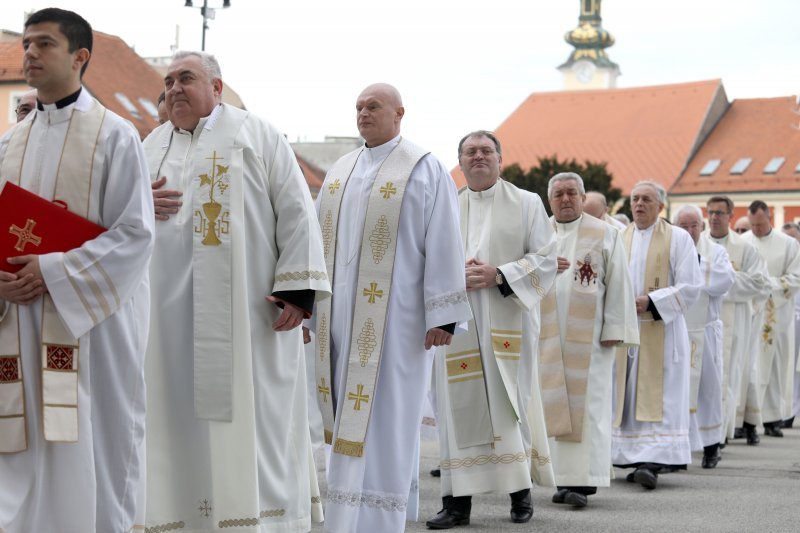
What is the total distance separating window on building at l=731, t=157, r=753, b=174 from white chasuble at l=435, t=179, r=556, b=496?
68.8 metres

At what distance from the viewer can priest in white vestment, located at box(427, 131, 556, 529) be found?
28.2 ft

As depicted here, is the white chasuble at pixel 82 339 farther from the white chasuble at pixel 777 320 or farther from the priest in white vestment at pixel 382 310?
the white chasuble at pixel 777 320

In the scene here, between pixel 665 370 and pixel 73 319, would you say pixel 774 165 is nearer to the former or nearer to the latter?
pixel 665 370

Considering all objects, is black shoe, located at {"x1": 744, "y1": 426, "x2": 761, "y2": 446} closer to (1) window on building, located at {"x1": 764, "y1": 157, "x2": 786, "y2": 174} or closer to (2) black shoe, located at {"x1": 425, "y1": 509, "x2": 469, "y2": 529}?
(2) black shoe, located at {"x1": 425, "y1": 509, "x2": 469, "y2": 529}

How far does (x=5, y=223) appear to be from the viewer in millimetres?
5422

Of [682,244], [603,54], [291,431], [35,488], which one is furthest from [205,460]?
[603,54]

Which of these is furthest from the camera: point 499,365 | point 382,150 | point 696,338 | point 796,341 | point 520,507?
point 796,341

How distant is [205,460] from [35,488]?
51.5 inches

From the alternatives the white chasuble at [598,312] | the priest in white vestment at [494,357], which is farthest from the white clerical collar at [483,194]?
the white chasuble at [598,312]

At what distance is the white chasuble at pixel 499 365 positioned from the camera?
28.2 ft

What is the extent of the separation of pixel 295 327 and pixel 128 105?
48.6 meters

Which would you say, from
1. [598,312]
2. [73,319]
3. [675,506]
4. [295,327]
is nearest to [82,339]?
[73,319]

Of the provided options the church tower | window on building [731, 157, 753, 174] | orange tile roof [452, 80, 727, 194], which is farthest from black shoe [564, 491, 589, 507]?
the church tower

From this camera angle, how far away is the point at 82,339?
5547 mm
